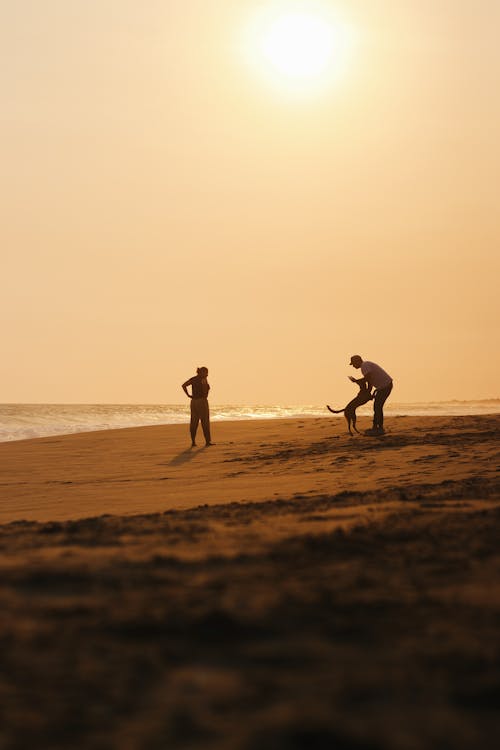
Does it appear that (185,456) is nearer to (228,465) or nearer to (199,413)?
(228,465)

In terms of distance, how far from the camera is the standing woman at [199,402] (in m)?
17.3

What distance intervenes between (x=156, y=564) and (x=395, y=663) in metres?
1.76

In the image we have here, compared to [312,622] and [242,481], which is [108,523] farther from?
[242,481]

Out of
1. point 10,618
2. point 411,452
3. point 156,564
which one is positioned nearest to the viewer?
point 10,618

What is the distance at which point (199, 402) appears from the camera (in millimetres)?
17500

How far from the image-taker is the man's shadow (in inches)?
557

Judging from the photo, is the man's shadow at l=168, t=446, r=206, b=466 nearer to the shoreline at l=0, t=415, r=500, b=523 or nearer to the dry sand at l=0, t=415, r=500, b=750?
the shoreline at l=0, t=415, r=500, b=523

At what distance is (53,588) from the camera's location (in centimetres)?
374

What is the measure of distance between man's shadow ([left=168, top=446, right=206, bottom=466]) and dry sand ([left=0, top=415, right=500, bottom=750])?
24.5ft

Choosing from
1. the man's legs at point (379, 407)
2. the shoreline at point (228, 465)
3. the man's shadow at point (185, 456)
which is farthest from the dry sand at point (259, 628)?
the man's legs at point (379, 407)

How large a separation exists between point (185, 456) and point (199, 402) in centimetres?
256

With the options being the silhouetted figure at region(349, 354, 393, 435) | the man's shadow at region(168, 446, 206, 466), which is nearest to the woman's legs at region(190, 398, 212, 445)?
the man's shadow at region(168, 446, 206, 466)

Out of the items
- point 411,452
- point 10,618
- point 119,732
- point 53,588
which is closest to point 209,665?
point 119,732

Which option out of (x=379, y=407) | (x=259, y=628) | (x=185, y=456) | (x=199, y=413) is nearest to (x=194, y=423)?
(x=199, y=413)
